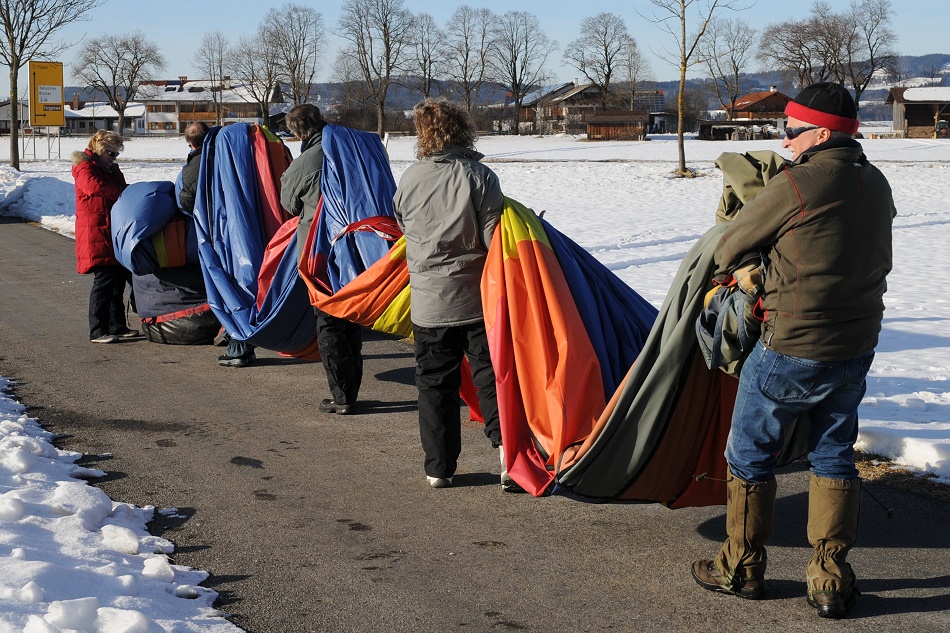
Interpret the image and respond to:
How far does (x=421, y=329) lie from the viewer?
16.9ft

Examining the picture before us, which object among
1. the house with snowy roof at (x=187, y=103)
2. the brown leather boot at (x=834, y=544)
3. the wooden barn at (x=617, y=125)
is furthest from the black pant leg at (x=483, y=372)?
the house with snowy roof at (x=187, y=103)

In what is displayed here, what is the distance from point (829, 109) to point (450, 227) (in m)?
1.98

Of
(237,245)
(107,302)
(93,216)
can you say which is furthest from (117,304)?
(237,245)

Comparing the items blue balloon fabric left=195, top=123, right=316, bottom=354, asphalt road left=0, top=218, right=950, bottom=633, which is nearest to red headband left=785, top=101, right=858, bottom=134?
asphalt road left=0, top=218, right=950, bottom=633

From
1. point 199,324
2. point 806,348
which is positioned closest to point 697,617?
point 806,348

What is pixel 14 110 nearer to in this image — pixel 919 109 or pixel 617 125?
pixel 617 125

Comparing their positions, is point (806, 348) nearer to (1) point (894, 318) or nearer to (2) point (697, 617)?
(2) point (697, 617)

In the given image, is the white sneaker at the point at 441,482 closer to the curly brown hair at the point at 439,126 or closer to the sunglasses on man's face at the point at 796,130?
the curly brown hair at the point at 439,126

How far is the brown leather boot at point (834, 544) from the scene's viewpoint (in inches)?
143

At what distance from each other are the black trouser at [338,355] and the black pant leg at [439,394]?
1.44 metres

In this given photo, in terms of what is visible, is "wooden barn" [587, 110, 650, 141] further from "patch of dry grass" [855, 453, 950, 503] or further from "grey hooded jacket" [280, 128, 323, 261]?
"patch of dry grass" [855, 453, 950, 503]

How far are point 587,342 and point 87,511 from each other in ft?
7.71

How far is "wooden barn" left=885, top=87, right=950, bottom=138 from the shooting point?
237 ft

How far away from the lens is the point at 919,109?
248ft
